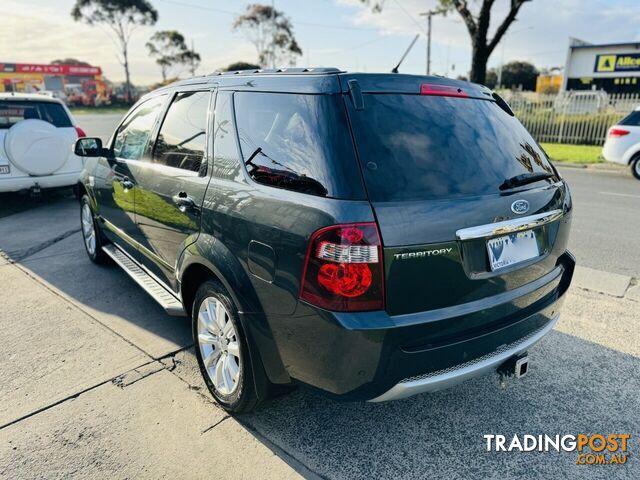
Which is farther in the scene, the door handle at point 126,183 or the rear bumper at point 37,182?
the rear bumper at point 37,182

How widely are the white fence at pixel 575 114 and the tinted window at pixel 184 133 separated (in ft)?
60.7

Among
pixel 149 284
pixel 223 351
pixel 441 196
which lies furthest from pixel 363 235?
pixel 149 284

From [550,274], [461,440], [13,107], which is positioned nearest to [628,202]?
[550,274]

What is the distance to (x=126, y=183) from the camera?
3.93 m

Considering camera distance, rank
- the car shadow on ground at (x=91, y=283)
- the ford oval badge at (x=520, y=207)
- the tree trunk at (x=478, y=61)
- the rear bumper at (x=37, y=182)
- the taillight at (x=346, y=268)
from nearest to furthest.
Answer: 1. the taillight at (x=346, y=268)
2. the ford oval badge at (x=520, y=207)
3. the car shadow on ground at (x=91, y=283)
4. the rear bumper at (x=37, y=182)
5. the tree trunk at (x=478, y=61)

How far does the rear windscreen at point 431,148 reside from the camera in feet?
7.06

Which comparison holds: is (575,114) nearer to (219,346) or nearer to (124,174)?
(124,174)

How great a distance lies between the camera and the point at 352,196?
2055 millimetres

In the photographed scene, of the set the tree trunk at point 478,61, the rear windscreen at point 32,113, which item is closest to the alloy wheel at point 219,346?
the rear windscreen at point 32,113

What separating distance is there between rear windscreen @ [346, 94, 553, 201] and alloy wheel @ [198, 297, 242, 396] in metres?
1.14

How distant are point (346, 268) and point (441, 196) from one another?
1.87 feet

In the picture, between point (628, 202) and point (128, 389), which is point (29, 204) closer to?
point (128, 389)

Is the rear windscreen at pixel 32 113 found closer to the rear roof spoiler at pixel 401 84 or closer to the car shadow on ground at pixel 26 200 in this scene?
the car shadow on ground at pixel 26 200

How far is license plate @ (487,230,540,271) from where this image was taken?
2.33 m
